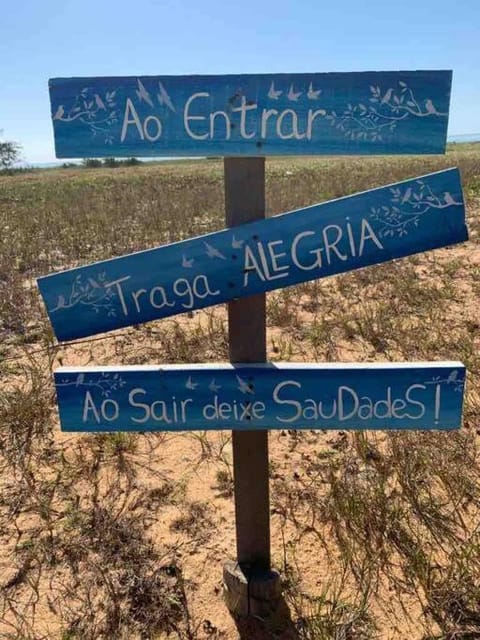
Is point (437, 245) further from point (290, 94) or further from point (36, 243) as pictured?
point (36, 243)

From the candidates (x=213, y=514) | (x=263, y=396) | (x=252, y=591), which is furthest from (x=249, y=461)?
(x=213, y=514)

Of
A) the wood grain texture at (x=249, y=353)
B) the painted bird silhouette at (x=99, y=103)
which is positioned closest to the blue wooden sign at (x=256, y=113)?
the painted bird silhouette at (x=99, y=103)

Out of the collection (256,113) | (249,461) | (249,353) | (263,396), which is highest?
(256,113)

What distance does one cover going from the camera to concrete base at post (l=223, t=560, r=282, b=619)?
1842mm

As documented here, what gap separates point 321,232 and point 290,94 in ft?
1.27

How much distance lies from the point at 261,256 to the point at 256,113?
397 millimetres

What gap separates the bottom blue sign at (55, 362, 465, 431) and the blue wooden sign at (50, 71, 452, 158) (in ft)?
2.15

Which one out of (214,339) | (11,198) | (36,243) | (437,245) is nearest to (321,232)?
(437,245)

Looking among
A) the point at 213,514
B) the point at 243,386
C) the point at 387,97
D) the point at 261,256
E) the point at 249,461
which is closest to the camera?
the point at 387,97

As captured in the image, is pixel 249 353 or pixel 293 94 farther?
→ pixel 249 353

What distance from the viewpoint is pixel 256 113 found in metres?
1.37

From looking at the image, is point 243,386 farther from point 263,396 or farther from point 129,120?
point 129,120

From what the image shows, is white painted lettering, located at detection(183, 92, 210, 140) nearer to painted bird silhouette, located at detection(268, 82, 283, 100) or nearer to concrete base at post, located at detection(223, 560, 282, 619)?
painted bird silhouette, located at detection(268, 82, 283, 100)

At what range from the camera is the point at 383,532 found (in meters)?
2.11
